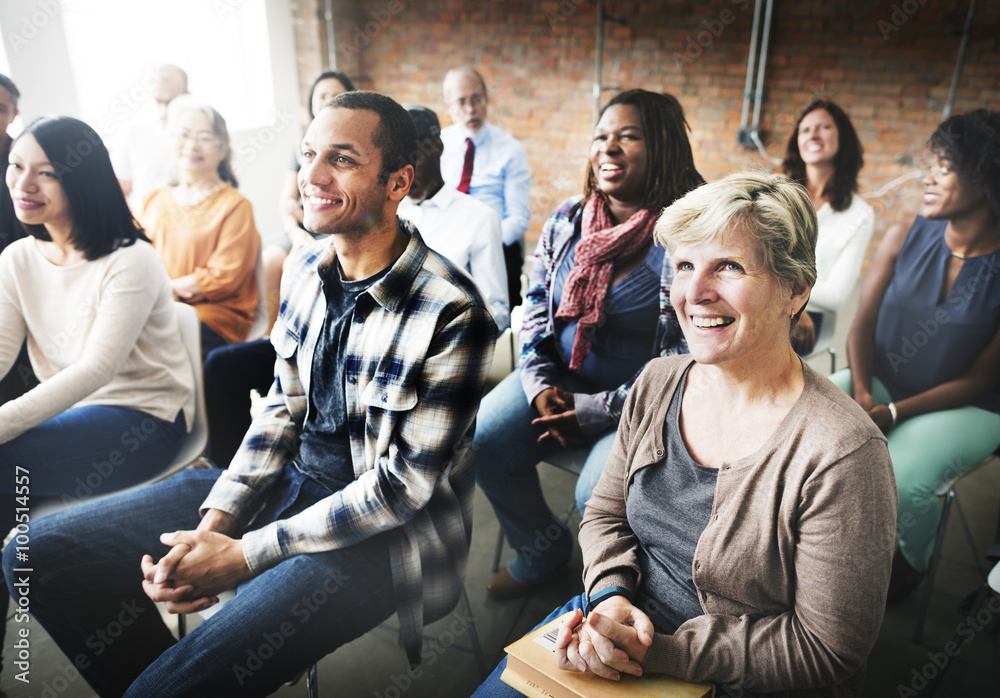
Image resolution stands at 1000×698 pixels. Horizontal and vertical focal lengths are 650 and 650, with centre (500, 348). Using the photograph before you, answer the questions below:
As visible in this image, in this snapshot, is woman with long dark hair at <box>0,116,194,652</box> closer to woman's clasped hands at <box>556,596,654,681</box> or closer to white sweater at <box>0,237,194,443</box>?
white sweater at <box>0,237,194,443</box>

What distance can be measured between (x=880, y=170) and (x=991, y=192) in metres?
3.79

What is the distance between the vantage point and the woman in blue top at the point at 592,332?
5.69 feet

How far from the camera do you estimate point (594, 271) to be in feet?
5.82

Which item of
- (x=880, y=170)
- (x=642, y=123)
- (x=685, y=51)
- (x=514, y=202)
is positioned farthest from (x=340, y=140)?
(x=880, y=170)

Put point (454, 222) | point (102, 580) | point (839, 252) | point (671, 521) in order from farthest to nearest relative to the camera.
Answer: point (839, 252), point (454, 222), point (102, 580), point (671, 521)

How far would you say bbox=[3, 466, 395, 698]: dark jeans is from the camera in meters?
1.03

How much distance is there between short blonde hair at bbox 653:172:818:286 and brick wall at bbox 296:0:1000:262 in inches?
187
